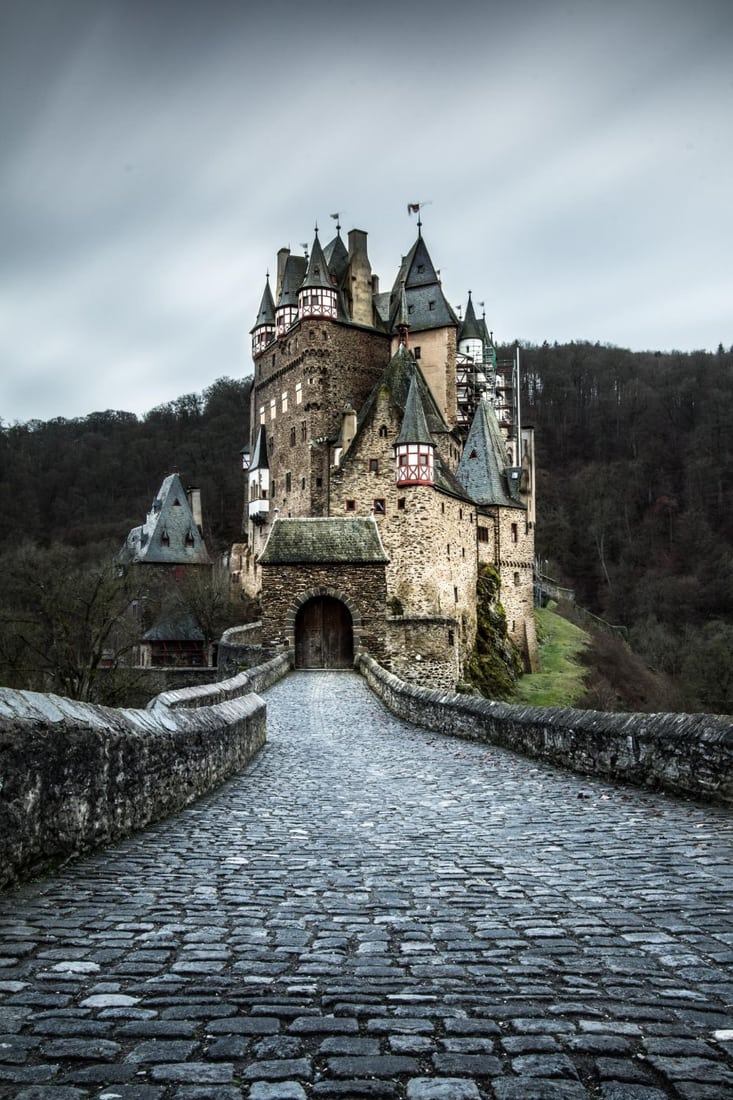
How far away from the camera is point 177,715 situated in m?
8.12

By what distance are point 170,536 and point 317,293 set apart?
20853 mm

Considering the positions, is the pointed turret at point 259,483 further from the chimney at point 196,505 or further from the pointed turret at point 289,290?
the chimney at point 196,505

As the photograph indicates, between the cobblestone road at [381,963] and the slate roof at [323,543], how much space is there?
23554 millimetres

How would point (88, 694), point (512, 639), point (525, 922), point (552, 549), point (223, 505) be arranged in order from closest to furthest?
point (525, 922)
point (88, 694)
point (512, 639)
point (223, 505)
point (552, 549)

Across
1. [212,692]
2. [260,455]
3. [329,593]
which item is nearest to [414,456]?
[329,593]

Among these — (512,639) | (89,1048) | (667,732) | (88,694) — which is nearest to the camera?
(89,1048)

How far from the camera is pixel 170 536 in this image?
64.6 m

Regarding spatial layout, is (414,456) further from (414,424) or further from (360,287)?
(360,287)

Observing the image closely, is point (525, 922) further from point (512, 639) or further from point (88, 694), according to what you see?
point (512, 639)

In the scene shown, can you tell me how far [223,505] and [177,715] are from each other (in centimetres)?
7263

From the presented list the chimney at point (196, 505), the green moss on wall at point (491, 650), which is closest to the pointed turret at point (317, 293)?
the green moss on wall at point (491, 650)

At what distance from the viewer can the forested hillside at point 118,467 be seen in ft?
251

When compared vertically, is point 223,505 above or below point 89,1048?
above

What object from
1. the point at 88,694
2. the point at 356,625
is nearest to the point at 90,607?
the point at 88,694
